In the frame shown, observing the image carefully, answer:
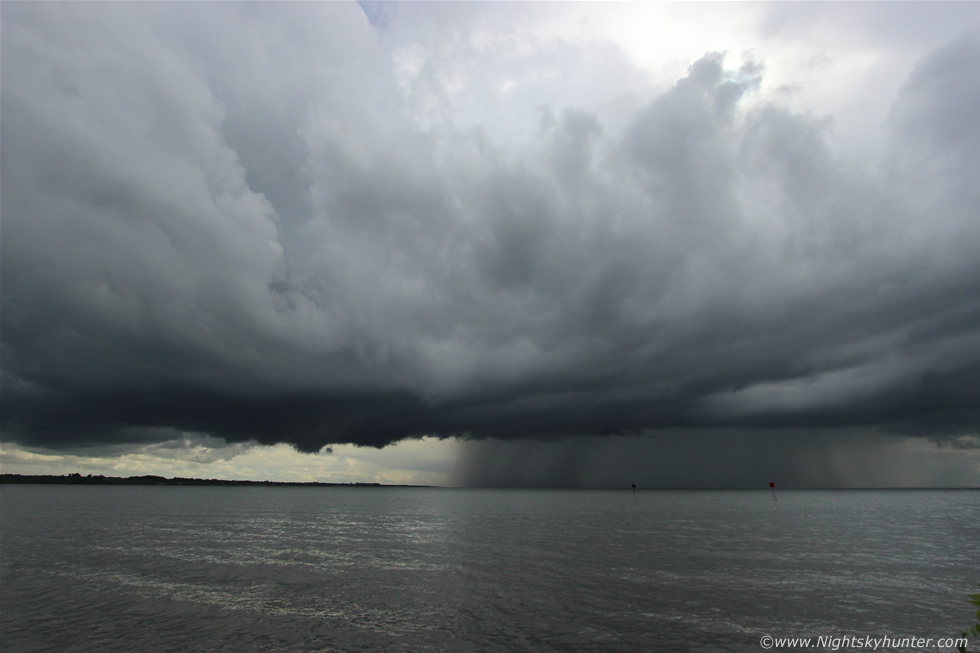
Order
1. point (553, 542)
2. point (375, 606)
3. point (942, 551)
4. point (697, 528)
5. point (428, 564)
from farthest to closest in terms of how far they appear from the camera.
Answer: point (697, 528) < point (553, 542) < point (942, 551) < point (428, 564) < point (375, 606)

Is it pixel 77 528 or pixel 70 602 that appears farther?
pixel 77 528

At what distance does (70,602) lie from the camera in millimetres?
31391

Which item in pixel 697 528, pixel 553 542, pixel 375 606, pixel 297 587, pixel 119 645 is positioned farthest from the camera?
pixel 697 528

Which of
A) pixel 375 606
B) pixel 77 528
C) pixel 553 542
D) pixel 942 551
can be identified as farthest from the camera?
pixel 77 528

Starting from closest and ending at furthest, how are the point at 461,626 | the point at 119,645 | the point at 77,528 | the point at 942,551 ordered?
the point at 119,645 → the point at 461,626 → the point at 942,551 → the point at 77,528

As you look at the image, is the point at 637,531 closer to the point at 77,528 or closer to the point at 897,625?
the point at 897,625

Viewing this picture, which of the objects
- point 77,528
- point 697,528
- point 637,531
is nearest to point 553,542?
point 637,531

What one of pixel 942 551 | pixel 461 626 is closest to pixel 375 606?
pixel 461 626

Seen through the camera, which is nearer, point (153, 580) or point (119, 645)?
point (119, 645)

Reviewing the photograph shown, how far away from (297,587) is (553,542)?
115 ft

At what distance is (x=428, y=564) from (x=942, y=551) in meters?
56.5

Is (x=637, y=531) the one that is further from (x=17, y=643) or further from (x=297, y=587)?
(x=17, y=643)

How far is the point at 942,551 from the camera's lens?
54.6 metres

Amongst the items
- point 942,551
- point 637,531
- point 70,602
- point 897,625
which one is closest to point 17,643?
Result: point 70,602
